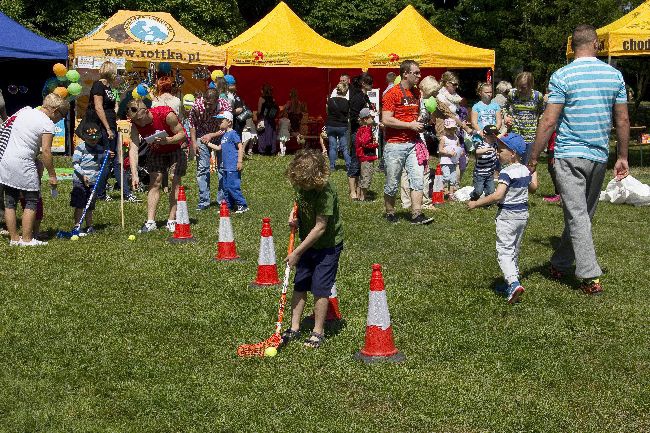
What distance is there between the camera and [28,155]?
10031mm

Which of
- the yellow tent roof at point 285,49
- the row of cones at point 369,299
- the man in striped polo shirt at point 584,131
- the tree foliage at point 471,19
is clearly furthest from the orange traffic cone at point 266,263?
the tree foliage at point 471,19

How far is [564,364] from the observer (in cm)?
605

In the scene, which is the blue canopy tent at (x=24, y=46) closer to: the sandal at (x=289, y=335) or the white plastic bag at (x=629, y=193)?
the white plastic bag at (x=629, y=193)

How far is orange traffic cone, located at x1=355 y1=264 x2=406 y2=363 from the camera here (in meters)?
5.96

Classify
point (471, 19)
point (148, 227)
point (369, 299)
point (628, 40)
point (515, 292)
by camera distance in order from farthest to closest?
point (471, 19), point (628, 40), point (148, 227), point (515, 292), point (369, 299)

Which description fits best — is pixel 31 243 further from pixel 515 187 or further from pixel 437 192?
pixel 437 192

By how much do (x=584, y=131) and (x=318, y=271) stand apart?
3035 mm

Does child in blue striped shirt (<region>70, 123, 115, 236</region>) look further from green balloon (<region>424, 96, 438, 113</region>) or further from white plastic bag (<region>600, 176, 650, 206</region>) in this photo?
white plastic bag (<region>600, 176, 650, 206</region>)

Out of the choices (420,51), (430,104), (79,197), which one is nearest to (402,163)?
(430,104)

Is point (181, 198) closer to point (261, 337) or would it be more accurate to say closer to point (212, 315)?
point (212, 315)

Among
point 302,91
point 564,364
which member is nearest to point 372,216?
point 564,364

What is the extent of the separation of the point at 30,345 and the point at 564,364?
3.85 metres

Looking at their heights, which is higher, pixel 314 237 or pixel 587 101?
pixel 587 101

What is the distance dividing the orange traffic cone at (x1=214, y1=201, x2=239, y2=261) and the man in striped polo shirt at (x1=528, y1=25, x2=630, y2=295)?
3.26 metres
